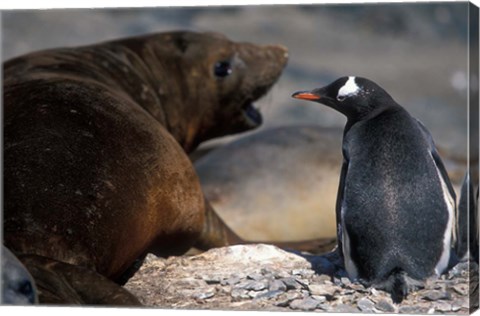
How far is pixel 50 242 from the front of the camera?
3.91 m

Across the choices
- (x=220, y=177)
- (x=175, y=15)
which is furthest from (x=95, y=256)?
(x=175, y=15)

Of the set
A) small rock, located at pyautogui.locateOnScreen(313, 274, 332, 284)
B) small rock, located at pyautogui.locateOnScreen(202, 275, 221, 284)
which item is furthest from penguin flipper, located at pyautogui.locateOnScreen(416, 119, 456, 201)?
small rock, located at pyautogui.locateOnScreen(202, 275, 221, 284)

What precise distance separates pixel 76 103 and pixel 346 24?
5.09 ft

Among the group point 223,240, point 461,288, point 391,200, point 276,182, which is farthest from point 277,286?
point 276,182

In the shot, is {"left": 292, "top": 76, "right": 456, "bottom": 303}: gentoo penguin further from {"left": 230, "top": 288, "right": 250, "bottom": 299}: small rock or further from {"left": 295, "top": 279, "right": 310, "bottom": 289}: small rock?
{"left": 230, "top": 288, "right": 250, "bottom": 299}: small rock

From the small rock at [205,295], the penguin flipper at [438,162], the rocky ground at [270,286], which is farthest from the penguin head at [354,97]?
the small rock at [205,295]

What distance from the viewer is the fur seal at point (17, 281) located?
3.70 meters

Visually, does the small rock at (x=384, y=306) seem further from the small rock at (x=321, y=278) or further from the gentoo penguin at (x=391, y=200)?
the small rock at (x=321, y=278)

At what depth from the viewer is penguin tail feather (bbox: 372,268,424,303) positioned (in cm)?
396

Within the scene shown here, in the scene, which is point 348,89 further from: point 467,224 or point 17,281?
point 17,281

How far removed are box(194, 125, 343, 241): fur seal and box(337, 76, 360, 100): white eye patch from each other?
132cm

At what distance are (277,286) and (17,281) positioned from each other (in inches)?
35.3

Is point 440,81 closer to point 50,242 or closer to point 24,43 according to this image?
point 50,242

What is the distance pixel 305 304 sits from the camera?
13.3ft
